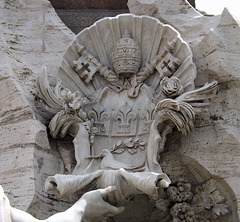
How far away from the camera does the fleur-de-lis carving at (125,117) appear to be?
448 centimetres

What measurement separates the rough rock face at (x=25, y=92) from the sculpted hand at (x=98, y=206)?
15.9 inches

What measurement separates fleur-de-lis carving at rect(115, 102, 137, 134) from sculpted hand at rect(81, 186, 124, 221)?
55cm

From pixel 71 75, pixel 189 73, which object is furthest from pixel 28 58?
pixel 189 73

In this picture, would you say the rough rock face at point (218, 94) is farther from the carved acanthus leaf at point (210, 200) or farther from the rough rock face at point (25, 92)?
the rough rock face at point (25, 92)

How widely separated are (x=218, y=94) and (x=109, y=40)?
2.66 ft

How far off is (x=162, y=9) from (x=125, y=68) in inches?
27.9

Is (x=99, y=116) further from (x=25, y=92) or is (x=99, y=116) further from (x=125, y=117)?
(x=25, y=92)

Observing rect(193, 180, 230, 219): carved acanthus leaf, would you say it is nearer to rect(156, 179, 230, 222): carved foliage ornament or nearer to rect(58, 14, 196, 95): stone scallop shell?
rect(156, 179, 230, 222): carved foliage ornament

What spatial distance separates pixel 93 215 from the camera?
13.0ft

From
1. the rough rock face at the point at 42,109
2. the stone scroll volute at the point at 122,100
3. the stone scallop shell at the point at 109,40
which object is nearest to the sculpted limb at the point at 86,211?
the stone scroll volute at the point at 122,100

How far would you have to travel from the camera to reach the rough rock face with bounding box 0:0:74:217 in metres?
4.26

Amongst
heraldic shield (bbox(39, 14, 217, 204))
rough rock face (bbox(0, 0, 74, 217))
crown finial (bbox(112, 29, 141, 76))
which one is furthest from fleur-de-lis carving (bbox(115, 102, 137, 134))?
rough rock face (bbox(0, 0, 74, 217))

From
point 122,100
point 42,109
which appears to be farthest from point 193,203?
point 42,109

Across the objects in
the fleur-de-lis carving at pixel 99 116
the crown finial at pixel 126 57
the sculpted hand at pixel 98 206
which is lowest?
the sculpted hand at pixel 98 206
